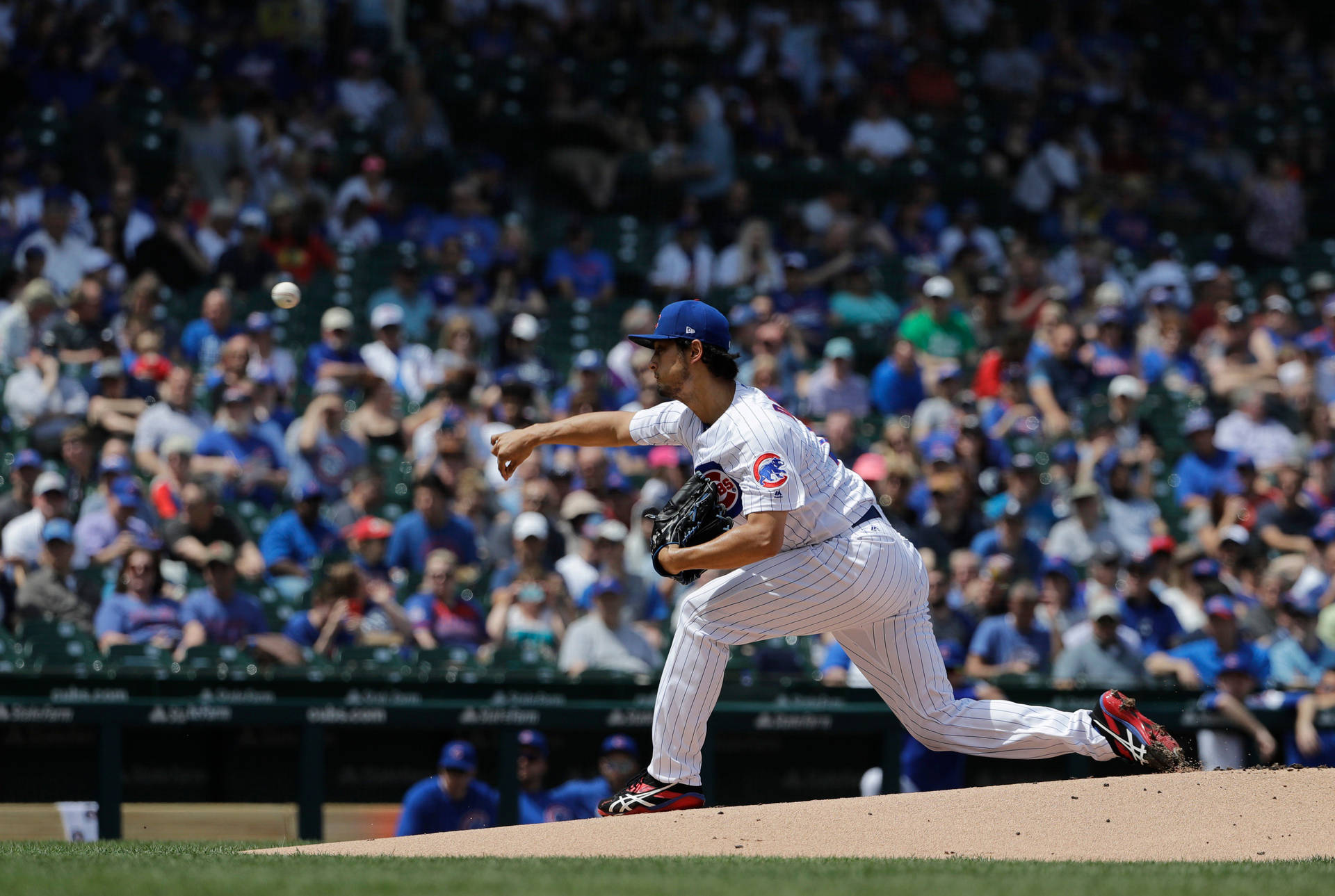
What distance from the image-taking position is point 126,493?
8.88m

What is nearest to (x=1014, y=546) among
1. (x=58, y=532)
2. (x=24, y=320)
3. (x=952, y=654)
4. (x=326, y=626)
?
(x=952, y=654)

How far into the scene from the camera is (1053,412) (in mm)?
11484

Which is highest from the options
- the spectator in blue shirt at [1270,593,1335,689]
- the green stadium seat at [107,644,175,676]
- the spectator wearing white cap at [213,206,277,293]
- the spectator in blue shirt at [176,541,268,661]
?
the spectator wearing white cap at [213,206,277,293]

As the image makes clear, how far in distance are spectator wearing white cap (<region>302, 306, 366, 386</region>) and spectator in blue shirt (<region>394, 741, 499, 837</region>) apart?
3.47 metres

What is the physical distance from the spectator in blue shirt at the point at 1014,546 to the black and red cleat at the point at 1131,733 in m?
4.46

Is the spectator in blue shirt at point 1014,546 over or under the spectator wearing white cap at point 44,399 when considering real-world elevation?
under

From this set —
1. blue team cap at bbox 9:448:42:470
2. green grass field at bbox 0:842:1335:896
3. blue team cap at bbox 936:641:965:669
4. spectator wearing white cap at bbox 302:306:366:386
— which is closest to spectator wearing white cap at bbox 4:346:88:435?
blue team cap at bbox 9:448:42:470

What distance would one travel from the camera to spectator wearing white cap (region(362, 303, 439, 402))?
35.8 feet

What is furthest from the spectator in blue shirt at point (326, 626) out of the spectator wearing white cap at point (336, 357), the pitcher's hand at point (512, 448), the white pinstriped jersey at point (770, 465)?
the white pinstriped jersey at point (770, 465)

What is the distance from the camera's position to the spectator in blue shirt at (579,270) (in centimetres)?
1274

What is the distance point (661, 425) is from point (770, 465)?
530 mm

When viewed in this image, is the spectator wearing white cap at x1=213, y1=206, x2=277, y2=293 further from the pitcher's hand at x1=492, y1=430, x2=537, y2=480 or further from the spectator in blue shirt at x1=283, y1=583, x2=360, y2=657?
the pitcher's hand at x1=492, y1=430, x2=537, y2=480

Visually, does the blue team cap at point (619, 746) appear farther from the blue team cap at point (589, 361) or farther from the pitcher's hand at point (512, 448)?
the blue team cap at point (589, 361)

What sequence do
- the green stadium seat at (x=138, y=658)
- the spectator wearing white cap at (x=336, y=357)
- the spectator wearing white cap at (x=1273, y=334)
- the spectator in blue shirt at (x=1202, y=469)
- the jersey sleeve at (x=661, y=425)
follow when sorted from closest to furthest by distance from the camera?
the jersey sleeve at (x=661, y=425)
the green stadium seat at (x=138, y=658)
the spectator wearing white cap at (x=336, y=357)
the spectator in blue shirt at (x=1202, y=469)
the spectator wearing white cap at (x=1273, y=334)
